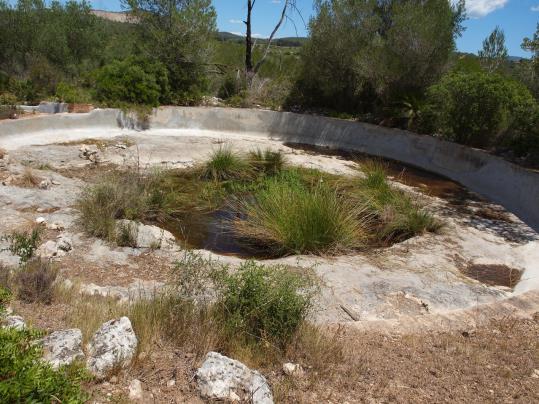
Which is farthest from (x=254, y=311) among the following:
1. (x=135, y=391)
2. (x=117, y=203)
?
(x=117, y=203)

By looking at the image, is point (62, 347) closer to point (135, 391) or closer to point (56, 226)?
point (135, 391)

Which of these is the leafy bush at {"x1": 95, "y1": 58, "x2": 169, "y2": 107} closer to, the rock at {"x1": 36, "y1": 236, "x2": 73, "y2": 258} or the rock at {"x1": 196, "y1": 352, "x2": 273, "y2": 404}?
the rock at {"x1": 36, "y1": 236, "x2": 73, "y2": 258}

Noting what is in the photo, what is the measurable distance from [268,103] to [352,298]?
40.0ft

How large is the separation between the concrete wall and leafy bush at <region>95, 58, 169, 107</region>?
0.58 metres

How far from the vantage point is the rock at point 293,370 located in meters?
3.30

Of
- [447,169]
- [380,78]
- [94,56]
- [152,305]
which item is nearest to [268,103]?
[380,78]

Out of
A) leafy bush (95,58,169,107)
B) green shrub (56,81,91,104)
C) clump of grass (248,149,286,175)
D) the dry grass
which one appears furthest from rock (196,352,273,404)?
leafy bush (95,58,169,107)

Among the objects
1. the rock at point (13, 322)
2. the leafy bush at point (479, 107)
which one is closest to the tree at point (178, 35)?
the leafy bush at point (479, 107)

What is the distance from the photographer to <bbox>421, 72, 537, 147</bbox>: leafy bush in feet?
32.2

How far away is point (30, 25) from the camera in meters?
16.9

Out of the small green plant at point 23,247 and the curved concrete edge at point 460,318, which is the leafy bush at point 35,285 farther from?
the curved concrete edge at point 460,318

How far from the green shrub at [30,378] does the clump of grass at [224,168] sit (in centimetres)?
667

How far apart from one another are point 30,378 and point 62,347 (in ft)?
2.29

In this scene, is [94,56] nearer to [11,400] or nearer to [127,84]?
[127,84]
